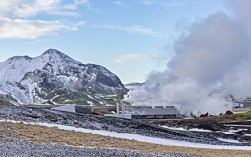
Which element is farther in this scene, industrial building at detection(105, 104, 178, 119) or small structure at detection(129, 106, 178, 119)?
small structure at detection(129, 106, 178, 119)

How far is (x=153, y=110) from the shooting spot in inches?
6422

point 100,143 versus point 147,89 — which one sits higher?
point 147,89

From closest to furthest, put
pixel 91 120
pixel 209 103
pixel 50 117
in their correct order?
pixel 50 117
pixel 91 120
pixel 209 103

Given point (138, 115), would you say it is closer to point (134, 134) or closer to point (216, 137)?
point (216, 137)

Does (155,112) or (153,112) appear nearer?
(153,112)

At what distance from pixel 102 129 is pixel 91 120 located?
226 inches

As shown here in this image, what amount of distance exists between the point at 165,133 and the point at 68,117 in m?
15.0

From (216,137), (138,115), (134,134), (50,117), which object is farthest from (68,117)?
(138,115)

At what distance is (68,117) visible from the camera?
167ft

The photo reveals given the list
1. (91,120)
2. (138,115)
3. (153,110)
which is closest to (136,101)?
(153,110)

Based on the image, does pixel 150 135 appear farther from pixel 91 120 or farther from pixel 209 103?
pixel 209 103

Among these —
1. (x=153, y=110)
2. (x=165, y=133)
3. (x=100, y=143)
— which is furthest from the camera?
(x=153, y=110)

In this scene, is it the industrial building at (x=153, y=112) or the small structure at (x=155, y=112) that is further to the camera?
the small structure at (x=155, y=112)

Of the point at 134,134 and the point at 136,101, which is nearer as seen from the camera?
the point at 134,134
